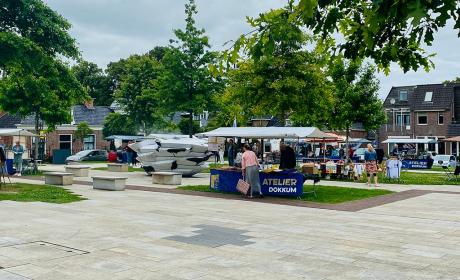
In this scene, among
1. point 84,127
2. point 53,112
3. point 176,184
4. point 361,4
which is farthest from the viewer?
point 84,127

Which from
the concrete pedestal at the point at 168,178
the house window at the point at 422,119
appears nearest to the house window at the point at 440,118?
the house window at the point at 422,119

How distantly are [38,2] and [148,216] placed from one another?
1293 centimetres

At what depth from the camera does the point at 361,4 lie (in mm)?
4984

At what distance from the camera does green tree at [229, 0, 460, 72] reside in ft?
12.3

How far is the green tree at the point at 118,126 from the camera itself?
5159cm

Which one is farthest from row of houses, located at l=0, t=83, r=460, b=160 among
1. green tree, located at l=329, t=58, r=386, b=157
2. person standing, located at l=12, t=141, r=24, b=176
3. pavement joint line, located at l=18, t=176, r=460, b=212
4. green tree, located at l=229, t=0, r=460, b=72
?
green tree, located at l=229, t=0, r=460, b=72

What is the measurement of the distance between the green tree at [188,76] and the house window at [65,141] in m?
22.9

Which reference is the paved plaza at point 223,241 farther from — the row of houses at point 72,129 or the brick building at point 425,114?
the brick building at point 425,114

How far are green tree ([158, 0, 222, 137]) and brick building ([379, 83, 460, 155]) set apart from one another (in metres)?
30.3

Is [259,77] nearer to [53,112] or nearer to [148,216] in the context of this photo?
[148,216]

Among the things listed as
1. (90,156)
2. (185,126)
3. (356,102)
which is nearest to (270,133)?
(356,102)

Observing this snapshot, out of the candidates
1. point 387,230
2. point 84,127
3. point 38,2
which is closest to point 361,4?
point 387,230

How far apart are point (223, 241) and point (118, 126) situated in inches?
1796

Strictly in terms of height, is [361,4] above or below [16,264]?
above
